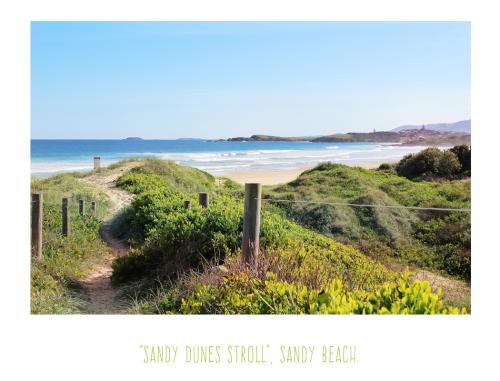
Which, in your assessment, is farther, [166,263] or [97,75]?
[97,75]

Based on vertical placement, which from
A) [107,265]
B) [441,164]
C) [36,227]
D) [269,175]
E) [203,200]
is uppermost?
[441,164]

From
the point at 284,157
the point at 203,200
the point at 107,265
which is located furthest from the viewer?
the point at 284,157

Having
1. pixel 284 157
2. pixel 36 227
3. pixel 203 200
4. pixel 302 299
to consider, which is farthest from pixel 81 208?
pixel 284 157

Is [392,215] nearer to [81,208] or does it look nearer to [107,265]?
[107,265]

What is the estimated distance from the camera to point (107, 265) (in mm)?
7605

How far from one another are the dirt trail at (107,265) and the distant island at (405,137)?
765cm

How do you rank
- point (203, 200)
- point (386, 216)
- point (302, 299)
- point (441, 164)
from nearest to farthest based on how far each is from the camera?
point (302, 299) < point (203, 200) < point (386, 216) < point (441, 164)

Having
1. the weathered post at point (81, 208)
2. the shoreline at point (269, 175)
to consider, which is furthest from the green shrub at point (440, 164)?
the weathered post at point (81, 208)

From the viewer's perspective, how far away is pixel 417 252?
32.1ft

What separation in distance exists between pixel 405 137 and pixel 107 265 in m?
14.3
